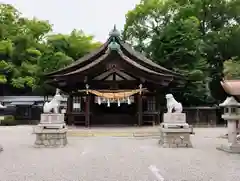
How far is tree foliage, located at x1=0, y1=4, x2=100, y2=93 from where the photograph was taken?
94.2 ft

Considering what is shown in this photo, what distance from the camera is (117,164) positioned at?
8.81m

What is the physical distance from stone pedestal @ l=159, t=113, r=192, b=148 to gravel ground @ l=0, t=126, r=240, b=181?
1.42 feet

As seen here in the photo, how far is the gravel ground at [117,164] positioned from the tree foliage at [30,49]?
16.7 m

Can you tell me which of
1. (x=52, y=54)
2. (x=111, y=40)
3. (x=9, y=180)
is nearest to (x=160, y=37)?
(x=111, y=40)

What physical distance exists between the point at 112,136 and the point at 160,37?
14.0 metres

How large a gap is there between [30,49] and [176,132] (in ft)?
78.0

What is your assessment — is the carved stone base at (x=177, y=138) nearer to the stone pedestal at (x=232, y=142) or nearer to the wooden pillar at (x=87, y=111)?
the stone pedestal at (x=232, y=142)

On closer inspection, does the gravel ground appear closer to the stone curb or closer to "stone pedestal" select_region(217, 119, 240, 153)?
"stone pedestal" select_region(217, 119, 240, 153)

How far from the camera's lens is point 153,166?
8.48 metres

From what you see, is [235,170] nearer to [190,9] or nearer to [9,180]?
[9,180]

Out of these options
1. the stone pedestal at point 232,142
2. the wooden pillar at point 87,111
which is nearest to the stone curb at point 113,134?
the wooden pillar at point 87,111

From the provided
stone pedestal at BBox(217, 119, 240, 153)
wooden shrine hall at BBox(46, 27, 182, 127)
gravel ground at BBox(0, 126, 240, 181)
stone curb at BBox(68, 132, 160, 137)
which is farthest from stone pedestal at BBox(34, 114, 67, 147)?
wooden shrine hall at BBox(46, 27, 182, 127)

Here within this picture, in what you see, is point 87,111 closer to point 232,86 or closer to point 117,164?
point 232,86

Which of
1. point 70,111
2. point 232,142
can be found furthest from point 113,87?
point 232,142
